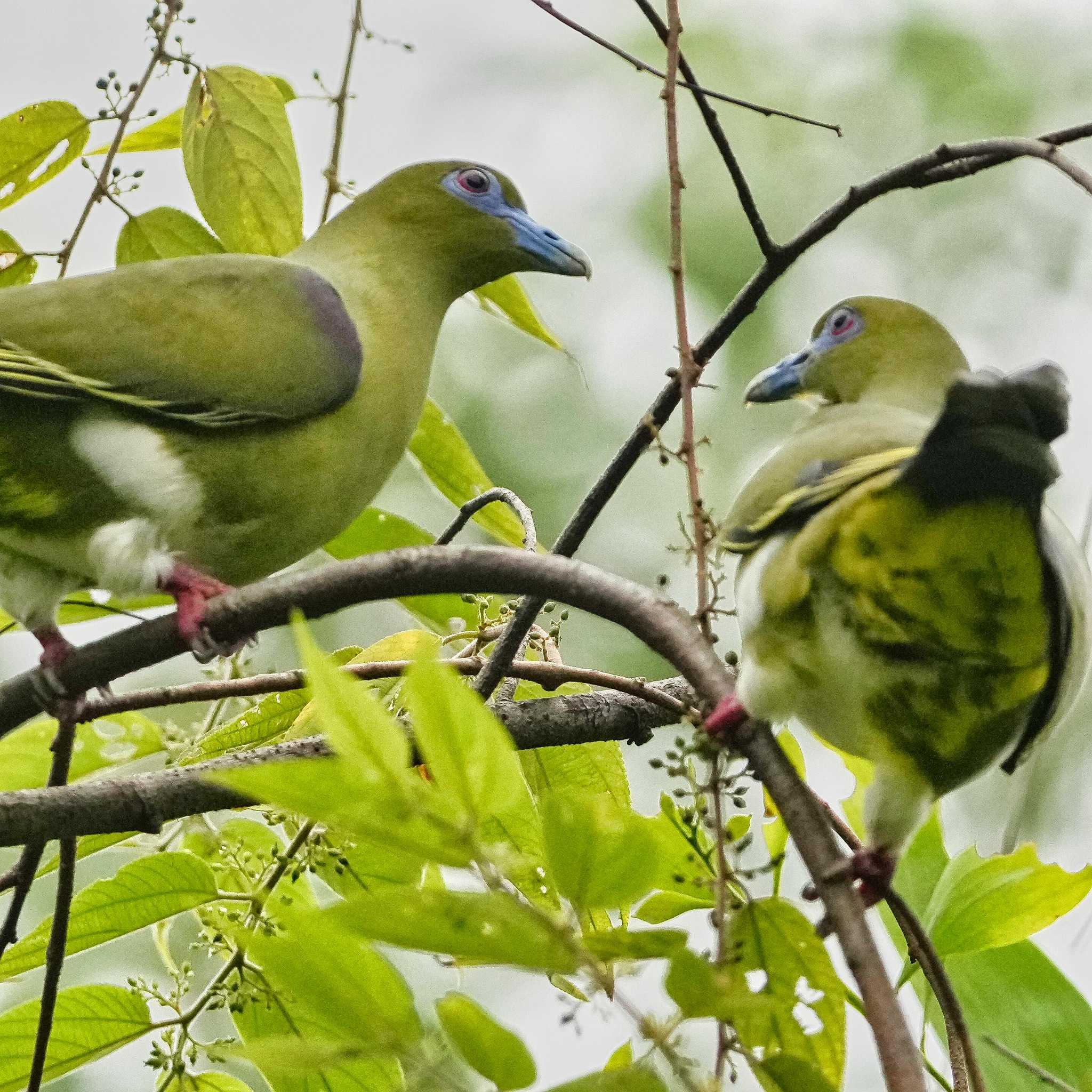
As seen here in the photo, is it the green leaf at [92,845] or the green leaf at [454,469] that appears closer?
the green leaf at [92,845]

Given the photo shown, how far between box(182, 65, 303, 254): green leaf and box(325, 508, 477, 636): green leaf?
1.29 ft

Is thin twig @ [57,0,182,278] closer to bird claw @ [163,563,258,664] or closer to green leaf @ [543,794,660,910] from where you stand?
bird claw @ [163,563,258,664]

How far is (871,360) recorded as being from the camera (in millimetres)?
1969

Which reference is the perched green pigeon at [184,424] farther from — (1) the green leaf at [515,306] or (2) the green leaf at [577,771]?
(2) the green leaf at [577,771]

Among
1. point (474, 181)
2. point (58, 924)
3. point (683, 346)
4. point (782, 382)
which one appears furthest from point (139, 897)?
point (474, 181)

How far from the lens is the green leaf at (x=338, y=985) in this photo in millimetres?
655

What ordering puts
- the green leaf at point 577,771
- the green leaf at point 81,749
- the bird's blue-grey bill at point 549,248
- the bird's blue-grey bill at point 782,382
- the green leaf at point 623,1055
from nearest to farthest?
the green leaf at point 623,1055 → the green leaf at point 577,771 → the green leaf at point 81,749 → the bird's blue-grey bill at point 782,382 → the bird's blue-grey bill at point 549,248

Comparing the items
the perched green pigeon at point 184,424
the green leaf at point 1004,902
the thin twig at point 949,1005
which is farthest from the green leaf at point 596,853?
the perched green pigeon at point 184,424

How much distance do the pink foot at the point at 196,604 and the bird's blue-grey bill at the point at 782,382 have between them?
781mm

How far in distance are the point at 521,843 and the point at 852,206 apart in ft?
2.15

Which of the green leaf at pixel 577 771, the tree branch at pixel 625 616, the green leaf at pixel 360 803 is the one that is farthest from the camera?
the green leaf at pixel 577 771

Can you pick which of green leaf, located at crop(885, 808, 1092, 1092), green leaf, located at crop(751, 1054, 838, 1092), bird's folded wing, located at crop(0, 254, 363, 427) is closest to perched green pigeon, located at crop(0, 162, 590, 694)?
bird's folded wing, located at crop(0, 254, 363, 427)

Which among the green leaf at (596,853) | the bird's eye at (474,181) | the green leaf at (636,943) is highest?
the bird's eye at (474,181)

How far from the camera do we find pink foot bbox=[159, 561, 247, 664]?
1430 mm
